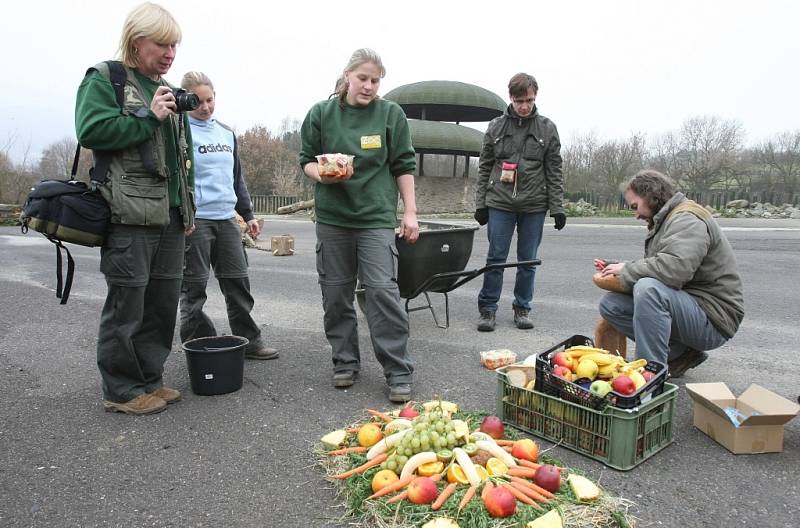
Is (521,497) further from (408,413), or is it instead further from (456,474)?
(408,413)

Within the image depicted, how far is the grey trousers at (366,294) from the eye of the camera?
Result: 3.67 m

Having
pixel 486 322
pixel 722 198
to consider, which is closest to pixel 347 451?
pixel 486 322

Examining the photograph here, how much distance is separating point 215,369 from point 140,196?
1188mm

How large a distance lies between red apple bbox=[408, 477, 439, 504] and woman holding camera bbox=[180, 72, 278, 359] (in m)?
2.45

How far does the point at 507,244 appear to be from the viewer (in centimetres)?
541

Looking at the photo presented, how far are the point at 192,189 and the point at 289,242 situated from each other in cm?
861

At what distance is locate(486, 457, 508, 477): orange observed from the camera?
7.87 feet

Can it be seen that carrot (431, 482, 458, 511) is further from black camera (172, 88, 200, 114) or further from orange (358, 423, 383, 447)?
black camera (172, 88, 200, 114)

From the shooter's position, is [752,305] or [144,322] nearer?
[144,322]

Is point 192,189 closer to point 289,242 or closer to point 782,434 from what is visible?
point 782,434

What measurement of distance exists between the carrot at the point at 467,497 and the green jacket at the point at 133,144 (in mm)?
2144

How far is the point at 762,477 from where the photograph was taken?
270 centimetres

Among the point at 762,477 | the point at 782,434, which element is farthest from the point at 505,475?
the point at 782,434

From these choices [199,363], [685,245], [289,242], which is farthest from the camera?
[289,242]
